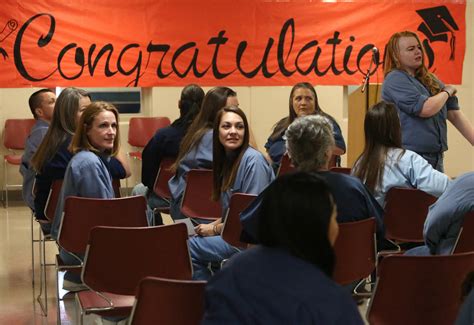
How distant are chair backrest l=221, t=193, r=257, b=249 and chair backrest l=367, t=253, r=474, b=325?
1.34m

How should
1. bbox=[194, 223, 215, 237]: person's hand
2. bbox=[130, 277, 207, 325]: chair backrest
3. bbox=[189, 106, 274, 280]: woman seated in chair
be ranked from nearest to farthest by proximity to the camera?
1. bbox=[130, 277, 207, 325]: chair backrest
2. bbox=[189, 106, 274, 280]: woman seated in chair
3. bbox=[194, 223, 215, 237]: person's hand

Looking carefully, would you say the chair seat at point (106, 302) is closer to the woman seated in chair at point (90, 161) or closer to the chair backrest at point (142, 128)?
the woman seated in chair at point (90, 161)

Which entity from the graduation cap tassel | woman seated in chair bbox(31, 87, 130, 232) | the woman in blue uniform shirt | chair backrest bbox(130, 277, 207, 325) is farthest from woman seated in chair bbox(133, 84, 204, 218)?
the graduation cap tassel

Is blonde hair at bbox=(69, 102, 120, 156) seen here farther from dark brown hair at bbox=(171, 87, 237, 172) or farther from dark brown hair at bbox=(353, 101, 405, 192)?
dark brown hair at bbox=(353, 101, 405, 192)

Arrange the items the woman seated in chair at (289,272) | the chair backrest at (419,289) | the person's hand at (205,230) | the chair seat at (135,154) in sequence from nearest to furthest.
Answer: the woman seated in chair at (289,272)
the chair backrest at (419,289)
the person's hand at (205,230)
the chair seat at (135,154)

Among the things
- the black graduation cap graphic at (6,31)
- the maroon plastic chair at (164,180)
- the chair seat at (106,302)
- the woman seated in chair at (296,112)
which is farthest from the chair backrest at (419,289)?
the black graduation cap graphic at (6,31)

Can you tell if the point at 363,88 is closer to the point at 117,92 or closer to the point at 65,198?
the point at 65,198

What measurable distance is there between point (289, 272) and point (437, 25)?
7.98m

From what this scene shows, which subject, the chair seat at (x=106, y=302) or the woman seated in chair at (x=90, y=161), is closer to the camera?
the chair seat at (x=106, y=302)

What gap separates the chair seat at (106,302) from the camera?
3604 millimetres

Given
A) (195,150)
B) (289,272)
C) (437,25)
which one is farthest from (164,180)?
(437,25)

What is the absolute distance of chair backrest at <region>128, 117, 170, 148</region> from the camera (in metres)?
9.57

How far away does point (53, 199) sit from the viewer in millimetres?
5129

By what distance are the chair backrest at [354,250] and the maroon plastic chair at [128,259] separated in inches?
25.7
